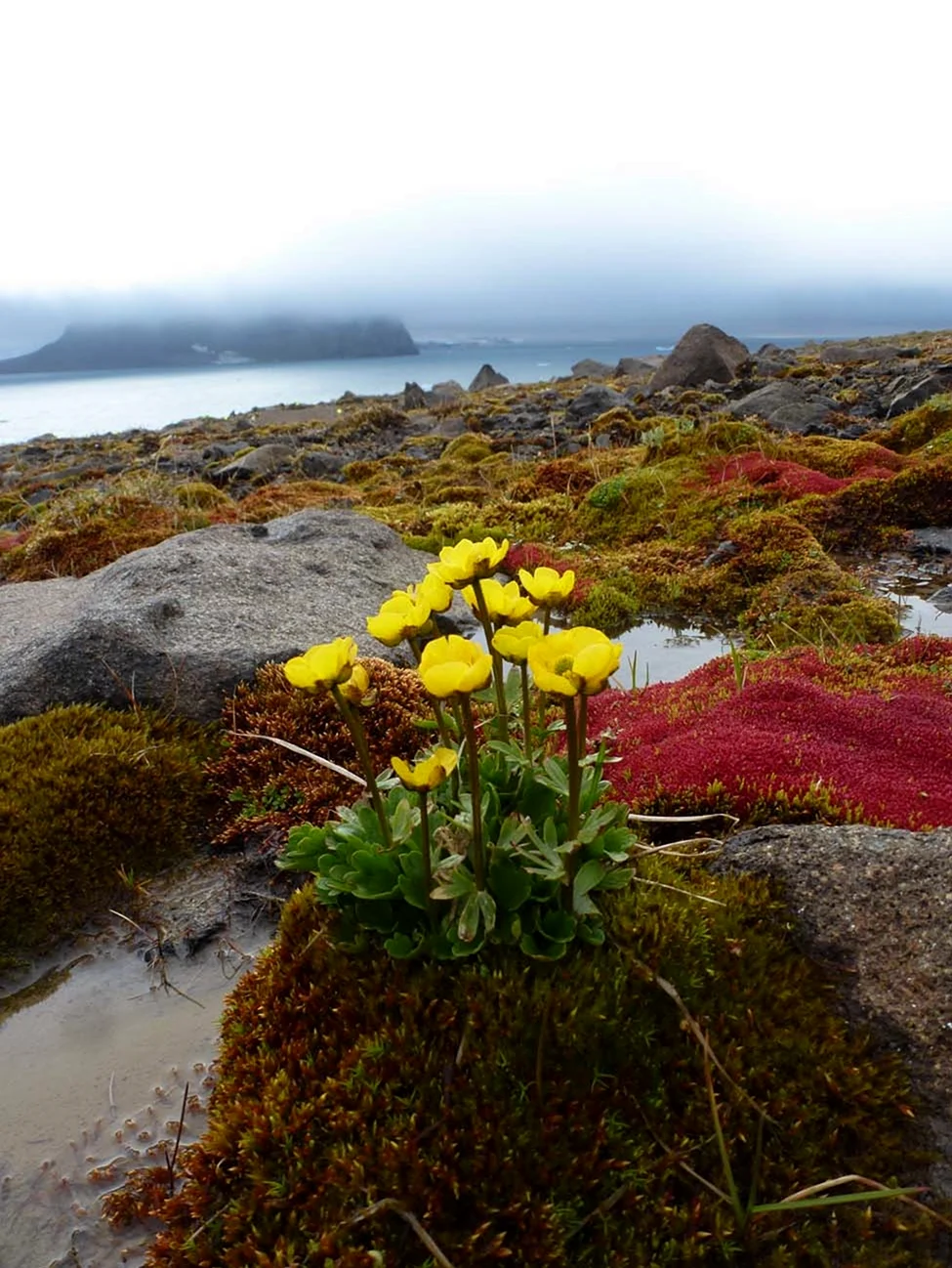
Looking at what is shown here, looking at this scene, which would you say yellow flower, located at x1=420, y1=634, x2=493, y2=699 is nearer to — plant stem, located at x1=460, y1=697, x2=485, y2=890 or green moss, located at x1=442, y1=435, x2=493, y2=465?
plant stem, located at x1=460, y1=697, x2=485, y2=890

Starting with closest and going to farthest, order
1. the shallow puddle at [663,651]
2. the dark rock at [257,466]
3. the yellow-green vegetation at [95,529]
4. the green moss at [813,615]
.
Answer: the shallow puddle at [663,651] → the green moss at [813,615] → the yellow-green vegetation at [95,529] → the dark rock at [257,466]

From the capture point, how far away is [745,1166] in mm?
1957

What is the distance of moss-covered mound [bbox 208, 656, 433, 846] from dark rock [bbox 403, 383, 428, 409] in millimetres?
38971

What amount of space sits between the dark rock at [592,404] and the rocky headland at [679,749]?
1069 cm

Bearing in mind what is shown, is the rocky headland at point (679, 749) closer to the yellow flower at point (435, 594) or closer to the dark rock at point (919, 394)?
the yellow flower at point (435, 594)

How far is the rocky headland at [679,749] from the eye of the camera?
6.38 feet

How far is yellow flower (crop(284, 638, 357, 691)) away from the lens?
6.20ft

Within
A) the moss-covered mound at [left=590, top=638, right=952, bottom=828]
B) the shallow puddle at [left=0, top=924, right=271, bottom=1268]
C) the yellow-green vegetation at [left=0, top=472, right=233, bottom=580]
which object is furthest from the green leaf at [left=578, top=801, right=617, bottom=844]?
the yellow-green vegetation at [left=0, top=472, right=233, bottom=580]

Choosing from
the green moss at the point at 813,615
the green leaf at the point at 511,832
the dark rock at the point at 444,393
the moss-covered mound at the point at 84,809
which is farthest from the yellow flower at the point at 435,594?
the dark rock at the point at 444,393

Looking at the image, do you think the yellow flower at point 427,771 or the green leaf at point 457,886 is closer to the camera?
the yellow flower at point 427,771

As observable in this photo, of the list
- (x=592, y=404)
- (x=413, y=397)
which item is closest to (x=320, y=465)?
(x=592, y=404)

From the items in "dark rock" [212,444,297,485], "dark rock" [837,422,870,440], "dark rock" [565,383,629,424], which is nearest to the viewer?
"dark rock" [837,422,870,440]

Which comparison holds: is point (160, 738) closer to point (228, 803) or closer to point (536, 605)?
point (228, 803)

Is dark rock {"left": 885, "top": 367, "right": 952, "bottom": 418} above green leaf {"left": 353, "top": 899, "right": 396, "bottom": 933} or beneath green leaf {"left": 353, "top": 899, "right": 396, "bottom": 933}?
above
